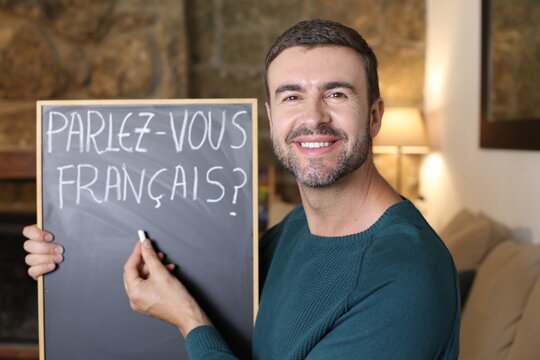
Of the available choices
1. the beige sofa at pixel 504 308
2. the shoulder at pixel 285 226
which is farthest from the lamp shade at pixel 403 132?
the shoulder at pixel 285 226

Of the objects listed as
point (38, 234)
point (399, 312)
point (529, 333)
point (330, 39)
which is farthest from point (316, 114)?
point (529, 333)

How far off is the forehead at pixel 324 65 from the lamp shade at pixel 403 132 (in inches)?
91.8

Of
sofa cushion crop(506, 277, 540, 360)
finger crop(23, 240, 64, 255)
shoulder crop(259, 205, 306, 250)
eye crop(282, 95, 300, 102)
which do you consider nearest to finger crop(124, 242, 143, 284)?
finger crop(23, 240, 64, 255)

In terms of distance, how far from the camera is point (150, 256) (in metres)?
1.20

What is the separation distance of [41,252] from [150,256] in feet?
0.78

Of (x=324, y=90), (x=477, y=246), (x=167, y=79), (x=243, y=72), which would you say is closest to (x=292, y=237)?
(x=324, y=90)

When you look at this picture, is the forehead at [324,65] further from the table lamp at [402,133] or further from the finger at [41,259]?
the table lamp at [402,133]

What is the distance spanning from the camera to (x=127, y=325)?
1.25 m

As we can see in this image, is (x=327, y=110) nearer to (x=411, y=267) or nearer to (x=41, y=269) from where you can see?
(x=411, y=267)

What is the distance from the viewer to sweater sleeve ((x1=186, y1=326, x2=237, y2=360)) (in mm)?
1025

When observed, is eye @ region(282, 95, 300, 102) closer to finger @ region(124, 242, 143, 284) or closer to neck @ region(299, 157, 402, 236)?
neck @ region(299, 157, 402, 236)

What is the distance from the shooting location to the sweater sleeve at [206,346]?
103 cm

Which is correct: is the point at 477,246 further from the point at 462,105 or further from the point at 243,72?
the point at 243,72

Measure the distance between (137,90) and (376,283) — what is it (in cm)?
268
